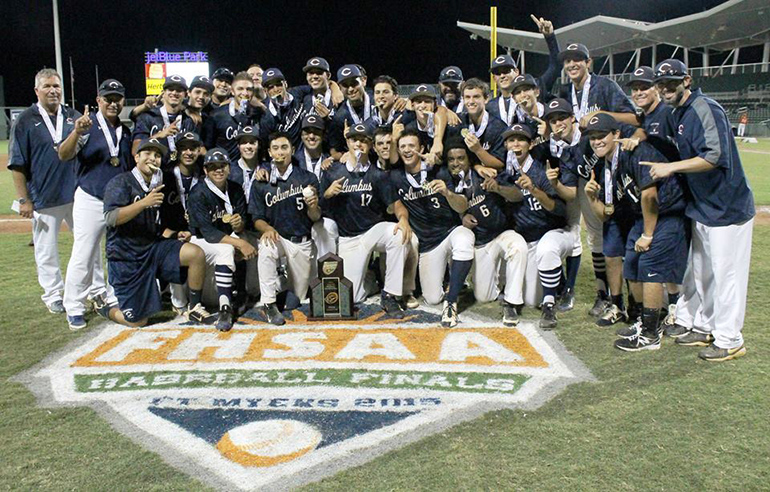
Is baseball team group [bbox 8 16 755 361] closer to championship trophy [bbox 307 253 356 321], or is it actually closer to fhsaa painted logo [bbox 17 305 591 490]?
championship trophy [bbox 307 253 356 321]

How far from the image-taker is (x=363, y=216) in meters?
5.75

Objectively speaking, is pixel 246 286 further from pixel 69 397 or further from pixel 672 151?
pixel 672 151

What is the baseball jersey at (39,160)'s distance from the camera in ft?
17.5

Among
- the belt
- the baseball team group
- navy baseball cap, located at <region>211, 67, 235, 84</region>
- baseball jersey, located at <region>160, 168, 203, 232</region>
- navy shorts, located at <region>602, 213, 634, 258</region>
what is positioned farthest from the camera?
navy baseball cap, located at <region>211, 67, 235, 84</region>

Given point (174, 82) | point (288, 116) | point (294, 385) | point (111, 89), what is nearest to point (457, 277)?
point (294, 385)

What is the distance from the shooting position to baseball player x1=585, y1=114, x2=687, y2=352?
14.4 ft

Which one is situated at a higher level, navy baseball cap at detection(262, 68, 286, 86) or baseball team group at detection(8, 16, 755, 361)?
navy baseball cap at detection(262, 68, 286, 86)

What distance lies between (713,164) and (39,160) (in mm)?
5056

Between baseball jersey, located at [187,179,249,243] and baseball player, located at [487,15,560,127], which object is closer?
baseball jersey, located at [187,179,249,243]

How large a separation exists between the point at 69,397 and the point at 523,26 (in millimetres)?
57740

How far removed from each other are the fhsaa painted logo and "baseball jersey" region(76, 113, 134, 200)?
116 centimetres

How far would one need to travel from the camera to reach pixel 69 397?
366 cm

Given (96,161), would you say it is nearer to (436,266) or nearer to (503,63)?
(436,266)

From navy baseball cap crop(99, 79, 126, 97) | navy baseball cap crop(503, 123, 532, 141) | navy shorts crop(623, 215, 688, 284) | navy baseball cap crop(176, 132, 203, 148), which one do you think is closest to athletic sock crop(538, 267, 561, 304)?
navy shorts crop(623, 215, 688, 284)
